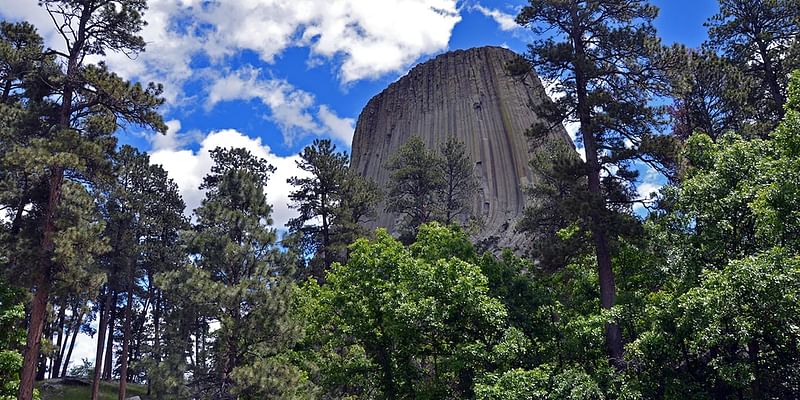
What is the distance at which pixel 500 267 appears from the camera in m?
16.6

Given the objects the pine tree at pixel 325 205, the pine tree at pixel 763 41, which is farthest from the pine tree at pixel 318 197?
the pine tree at pixel 763 41

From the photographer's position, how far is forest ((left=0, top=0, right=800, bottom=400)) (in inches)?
493

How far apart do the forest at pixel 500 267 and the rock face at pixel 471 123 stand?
87.5ft

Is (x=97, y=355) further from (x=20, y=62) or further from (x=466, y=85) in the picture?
(x=466, y=85)

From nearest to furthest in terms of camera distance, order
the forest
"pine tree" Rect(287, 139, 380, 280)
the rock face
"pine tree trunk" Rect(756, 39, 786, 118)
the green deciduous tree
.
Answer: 1. the green deciduous tree
2. the forest
3. "pine tree trunk" Rect(756, 39, 786, 118)
4. "pine tree" Rect(287, 139, 380, 280)
5. the rock face

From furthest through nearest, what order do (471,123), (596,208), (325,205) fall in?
(471,123)
(325,205)
(596,208)

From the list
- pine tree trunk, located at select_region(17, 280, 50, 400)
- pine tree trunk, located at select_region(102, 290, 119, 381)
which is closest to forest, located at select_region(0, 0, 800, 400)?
pine tree trunk, located at select_region(17, 280, 50, 400)

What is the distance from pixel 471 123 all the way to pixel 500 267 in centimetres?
3870

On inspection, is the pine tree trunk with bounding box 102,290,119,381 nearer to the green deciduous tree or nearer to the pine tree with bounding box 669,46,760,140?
the green deciduous tree

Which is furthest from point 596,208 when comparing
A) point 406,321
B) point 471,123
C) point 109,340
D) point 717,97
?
point 471,123

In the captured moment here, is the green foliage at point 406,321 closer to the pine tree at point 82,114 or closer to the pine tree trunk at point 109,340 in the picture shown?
the pine tree at point 82,114

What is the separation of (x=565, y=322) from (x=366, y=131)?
48986 millimetres

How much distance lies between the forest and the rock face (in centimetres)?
2666

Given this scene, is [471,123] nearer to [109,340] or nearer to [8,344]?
[109,340]
